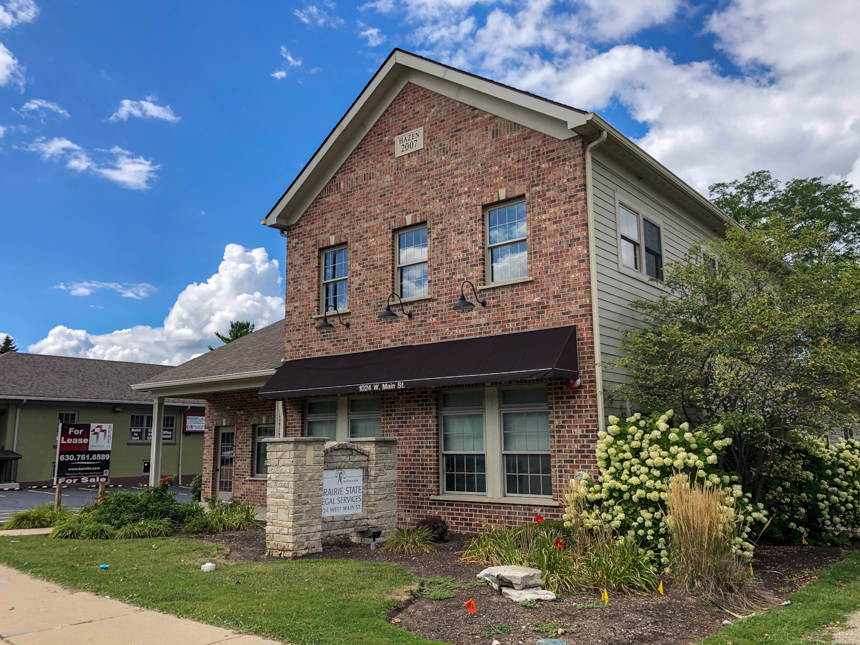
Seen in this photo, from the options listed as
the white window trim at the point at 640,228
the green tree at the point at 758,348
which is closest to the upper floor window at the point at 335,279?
the white window trim at the point at 640,228

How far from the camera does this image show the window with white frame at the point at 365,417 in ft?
45.4

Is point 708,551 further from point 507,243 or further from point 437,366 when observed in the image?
point 507,243

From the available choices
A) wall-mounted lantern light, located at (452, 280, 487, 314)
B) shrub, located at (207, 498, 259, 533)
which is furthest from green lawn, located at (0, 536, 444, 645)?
wall-mounted lantern light, located at (452, 280, 487, 314)

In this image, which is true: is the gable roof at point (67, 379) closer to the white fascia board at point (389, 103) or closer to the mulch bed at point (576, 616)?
the white fascia board at point (389, 103)

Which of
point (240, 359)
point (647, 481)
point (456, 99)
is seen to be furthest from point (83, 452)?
point (647, 481)

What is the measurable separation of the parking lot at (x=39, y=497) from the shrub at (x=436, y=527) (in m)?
11.5

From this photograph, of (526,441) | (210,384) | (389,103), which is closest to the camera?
(526,441)

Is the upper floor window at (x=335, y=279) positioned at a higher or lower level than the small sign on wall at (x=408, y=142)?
lower

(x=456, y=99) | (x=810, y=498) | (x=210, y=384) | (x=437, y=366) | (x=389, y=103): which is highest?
(x=389, y=103)

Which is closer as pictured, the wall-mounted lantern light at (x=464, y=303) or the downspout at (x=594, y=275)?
the downspout at (x=594, y=275)

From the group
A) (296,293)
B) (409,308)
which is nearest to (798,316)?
(409,308)

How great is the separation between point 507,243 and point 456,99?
332cm

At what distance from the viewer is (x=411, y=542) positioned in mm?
10688

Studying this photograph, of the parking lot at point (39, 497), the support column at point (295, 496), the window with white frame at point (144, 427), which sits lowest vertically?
the parking lot at point (39, 497)
